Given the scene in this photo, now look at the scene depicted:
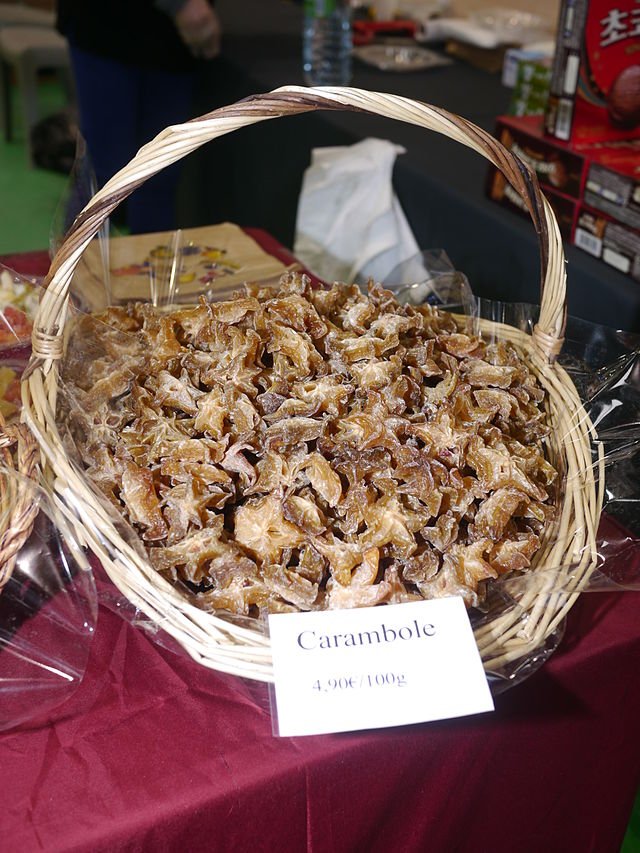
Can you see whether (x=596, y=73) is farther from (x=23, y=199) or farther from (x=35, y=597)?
(x=23, y=199)

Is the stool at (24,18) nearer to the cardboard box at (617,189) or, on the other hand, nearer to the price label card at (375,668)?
the cardboard box at (617,189)

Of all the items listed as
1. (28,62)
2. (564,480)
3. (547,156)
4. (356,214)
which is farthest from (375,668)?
(28,62)

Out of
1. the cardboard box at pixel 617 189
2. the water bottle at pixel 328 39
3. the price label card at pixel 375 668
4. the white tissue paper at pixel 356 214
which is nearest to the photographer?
the price label card at pixel 375 668

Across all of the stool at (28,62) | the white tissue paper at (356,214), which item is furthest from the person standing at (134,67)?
the stool at (28,62)

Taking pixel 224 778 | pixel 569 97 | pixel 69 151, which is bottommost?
pixel 69 151

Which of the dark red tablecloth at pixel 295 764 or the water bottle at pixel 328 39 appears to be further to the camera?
the water bottle at pixel 328 39

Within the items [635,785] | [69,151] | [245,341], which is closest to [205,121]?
[245,341]

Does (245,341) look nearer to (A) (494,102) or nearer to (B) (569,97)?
(B) (569,97)

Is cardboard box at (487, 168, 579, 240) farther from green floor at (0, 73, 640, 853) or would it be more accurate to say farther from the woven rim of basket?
green floor at (0, 73, 640, 853)
